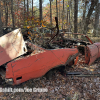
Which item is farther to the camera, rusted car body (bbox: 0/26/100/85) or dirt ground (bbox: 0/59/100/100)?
dirt ground (bbox: 0/59/100/100)

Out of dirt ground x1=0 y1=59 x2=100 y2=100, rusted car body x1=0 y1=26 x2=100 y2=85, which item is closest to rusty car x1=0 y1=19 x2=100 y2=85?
rusted car body x1=0 y1=26 x2=100 y2=85

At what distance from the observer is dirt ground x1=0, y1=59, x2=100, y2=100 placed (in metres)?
2.72

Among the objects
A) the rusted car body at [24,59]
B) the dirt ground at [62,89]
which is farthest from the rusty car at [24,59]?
the dirt ground at [62,89]

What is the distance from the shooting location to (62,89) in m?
3.08

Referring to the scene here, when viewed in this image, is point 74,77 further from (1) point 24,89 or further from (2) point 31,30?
(2) point 31,30

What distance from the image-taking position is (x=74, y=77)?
3.67 m

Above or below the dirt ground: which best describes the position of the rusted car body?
above

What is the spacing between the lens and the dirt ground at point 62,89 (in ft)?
8.93

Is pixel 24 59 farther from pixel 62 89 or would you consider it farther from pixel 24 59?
pixel 62 89

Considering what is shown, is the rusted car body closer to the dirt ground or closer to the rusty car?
the rusty car

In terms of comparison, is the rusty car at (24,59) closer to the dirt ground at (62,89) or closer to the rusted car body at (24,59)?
the rusted car body at (24,59)

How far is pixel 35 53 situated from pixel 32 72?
0.56m

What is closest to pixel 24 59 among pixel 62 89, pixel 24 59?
pixel 24 59

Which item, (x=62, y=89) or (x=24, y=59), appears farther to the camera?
Answer: (x=62, y=89)
